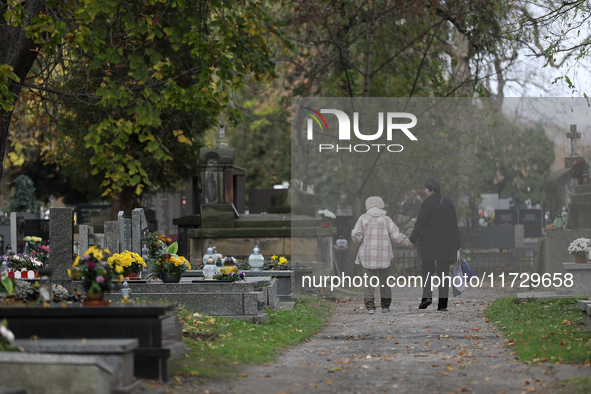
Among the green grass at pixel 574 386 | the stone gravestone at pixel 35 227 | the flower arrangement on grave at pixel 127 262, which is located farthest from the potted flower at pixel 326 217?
the stone gravestone at pixel 35 227

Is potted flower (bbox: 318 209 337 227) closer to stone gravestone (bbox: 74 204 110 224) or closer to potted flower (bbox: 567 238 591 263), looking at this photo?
potted flower (bbox: 567 238 591 263)

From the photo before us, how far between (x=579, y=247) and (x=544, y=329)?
4576 mm

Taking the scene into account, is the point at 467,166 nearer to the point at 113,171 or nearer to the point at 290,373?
the point at 113,171

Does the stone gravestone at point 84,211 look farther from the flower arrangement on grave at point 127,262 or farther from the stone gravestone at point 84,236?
the flower arrangement on grave at point 127,262

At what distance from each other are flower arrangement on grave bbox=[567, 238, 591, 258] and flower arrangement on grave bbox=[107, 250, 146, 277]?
840 cm

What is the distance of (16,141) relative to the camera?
92.0 ft

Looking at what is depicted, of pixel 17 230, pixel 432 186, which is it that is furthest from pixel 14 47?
pixel 17 230

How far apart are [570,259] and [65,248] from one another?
10.5 m

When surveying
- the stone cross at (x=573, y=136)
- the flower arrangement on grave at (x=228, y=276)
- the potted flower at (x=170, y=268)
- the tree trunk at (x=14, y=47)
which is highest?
the tree trunk at (x=14, y=47)

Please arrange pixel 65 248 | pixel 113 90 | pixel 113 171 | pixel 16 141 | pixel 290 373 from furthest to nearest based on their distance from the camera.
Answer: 1. pixel 16 141
2. pixel 113 171
3. pixel 113 90
4. pixel 65 248
5. pixel 290 373

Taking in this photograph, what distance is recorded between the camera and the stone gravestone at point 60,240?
10.8 metres

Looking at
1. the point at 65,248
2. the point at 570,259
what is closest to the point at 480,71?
the point at 570,259

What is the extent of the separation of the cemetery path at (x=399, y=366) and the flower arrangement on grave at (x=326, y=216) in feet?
15.0

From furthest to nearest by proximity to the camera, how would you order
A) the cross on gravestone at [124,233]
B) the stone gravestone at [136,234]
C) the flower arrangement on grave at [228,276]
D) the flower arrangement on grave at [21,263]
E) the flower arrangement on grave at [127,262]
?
the stone gravestone at [136,234], the flower arrangement on grave at [21,263], the cross on gravestone at [124,233], the flower arrangement on grave at [127,262], the flower arrangement on grave at [228,276]
